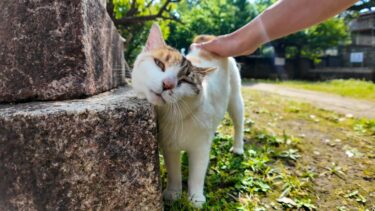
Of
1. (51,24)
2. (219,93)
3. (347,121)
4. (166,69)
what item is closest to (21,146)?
(51,24)

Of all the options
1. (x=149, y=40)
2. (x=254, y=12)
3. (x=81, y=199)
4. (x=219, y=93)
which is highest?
(x=254, y=12)

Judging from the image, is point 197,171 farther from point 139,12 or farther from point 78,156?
point 139,12

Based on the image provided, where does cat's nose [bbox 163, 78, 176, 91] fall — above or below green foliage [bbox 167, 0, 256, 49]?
below

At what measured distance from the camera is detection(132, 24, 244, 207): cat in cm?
145

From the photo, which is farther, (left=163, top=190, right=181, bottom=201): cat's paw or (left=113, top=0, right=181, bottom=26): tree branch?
(left=113, top=0, right=181, bottom=26): tree branch

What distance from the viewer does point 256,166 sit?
2.30 m

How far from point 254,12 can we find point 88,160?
1203cm

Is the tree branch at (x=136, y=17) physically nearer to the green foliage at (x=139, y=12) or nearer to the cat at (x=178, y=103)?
the green foliage at (x=139, y=12)

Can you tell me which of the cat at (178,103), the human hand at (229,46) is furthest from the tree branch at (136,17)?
the cat at (178,103)

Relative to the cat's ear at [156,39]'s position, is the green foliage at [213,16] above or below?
above

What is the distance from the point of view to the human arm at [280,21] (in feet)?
5.36

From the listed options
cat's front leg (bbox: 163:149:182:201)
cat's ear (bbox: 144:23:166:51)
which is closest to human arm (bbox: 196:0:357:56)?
cat's ear (bbox: 144:23:166:51)

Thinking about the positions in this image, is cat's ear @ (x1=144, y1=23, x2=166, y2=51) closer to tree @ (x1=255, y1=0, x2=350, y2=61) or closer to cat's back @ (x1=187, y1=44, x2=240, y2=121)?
cat's back @ (x1=187, y1=44, x2=240, y2=121)

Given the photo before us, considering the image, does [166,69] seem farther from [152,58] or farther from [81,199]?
[81,199]
